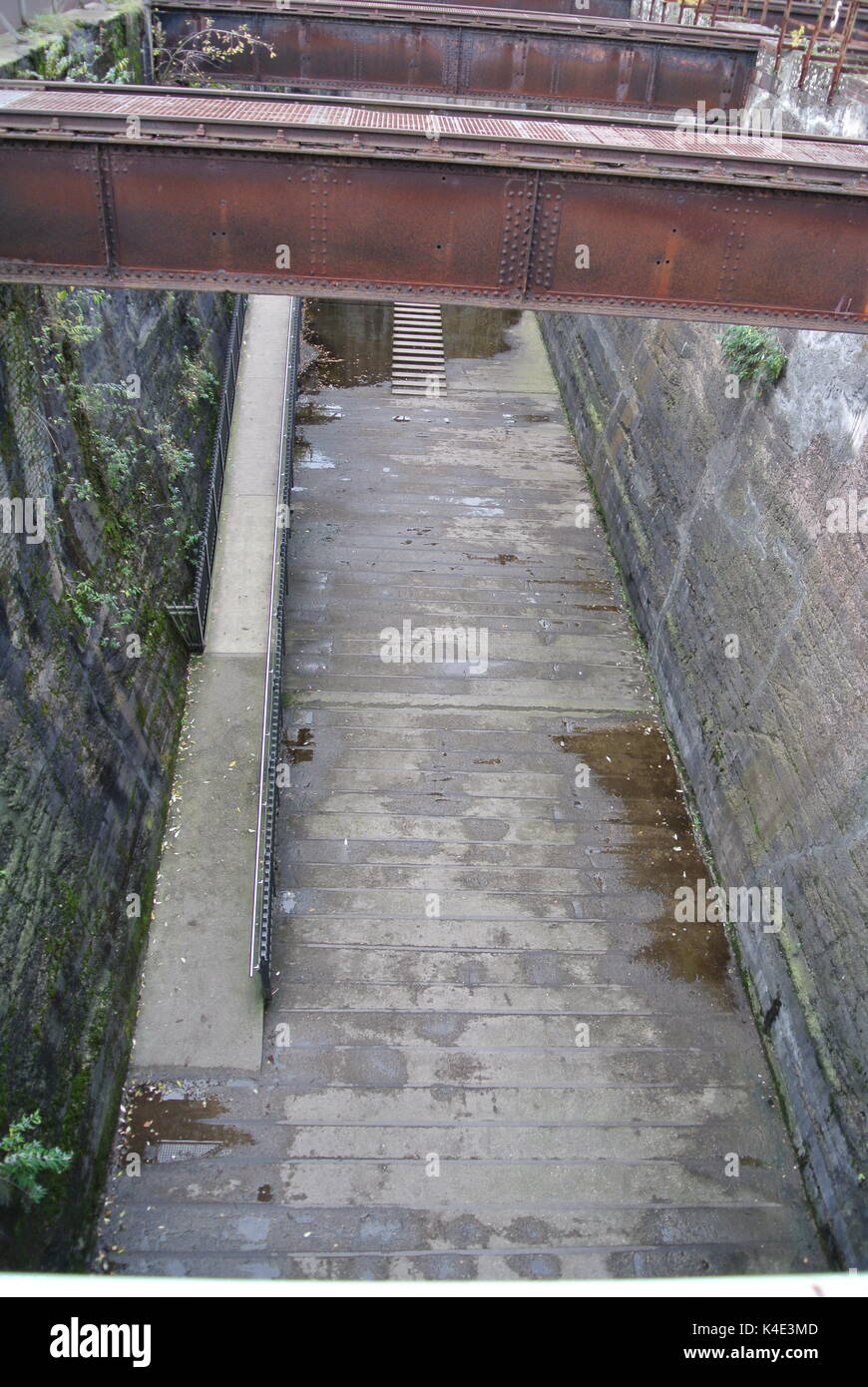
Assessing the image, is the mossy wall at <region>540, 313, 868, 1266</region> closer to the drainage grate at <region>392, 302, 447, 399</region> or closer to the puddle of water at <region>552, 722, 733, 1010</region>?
the puddle of water at <region>552, 722, 733, 1010</region>

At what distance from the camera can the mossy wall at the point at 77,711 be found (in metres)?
6.81

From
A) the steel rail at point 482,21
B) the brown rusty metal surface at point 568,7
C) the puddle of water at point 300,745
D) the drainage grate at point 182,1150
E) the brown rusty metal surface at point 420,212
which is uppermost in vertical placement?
the brown rusty metal surface at point 568,7

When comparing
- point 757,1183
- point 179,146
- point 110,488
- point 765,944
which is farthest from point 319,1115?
point 179,146

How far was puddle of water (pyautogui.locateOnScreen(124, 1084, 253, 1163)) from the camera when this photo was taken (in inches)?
309

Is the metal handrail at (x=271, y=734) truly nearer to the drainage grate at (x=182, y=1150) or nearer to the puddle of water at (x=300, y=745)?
the puddle of water at (x=300, y=745)

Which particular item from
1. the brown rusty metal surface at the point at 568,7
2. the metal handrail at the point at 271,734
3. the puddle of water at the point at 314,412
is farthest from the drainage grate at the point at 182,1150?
the brown rusty metal surface at the point at 568,7

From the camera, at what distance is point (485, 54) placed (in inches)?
511

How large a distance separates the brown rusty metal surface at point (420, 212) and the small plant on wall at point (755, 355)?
9.44 feet

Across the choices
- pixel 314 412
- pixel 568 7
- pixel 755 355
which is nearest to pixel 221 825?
pixel 755 355

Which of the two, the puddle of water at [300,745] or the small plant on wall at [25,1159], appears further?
the puddle of water at [300,745]

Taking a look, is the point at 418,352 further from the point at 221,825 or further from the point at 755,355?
the point at 221,825

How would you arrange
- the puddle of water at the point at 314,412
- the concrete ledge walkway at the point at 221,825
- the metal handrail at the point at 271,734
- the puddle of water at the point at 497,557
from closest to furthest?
the concrete ledge walkway at the point at 221,825, the metal handrail at the point at 271,734, the puddle of water at the point at 497,557, the puddle of water at the point at 314,412

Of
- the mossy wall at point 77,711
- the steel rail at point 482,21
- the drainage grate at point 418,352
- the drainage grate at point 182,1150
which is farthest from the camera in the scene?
the drainage grate at point 418,352

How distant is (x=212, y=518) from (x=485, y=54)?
7.58 meters
